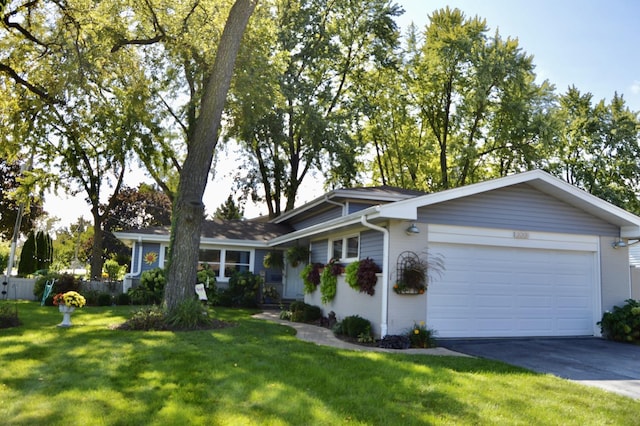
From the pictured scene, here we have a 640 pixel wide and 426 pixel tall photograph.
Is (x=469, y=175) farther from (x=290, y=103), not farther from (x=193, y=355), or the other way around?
(x=193, y=355)

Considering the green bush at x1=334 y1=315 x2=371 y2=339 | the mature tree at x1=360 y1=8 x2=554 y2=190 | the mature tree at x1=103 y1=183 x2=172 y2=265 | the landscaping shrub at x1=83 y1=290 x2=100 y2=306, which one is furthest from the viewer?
the mature tree at x1=103 y1=183 x2=172 y2=265

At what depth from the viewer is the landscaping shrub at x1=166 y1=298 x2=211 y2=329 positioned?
383 inches

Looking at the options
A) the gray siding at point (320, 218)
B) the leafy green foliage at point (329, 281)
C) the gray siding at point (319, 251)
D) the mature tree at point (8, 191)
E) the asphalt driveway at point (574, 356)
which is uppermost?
the mature tree at point (8, 191)

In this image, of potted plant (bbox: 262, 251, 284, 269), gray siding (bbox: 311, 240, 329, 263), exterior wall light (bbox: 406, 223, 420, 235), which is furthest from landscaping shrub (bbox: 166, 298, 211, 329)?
potted plant (bbox: 262, 251, 284, 269)

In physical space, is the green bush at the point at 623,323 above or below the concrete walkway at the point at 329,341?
above

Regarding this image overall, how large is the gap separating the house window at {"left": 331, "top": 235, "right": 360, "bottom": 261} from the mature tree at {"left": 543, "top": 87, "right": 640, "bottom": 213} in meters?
17.2

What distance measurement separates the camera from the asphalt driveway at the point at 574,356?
254 inches

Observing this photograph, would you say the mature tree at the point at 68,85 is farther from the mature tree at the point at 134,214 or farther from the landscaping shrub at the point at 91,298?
the mature tree at the point at 134,214

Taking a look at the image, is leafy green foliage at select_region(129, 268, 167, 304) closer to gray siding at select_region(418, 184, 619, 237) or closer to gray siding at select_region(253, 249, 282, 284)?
gray siding at select_region(253, 249, 282, 284)

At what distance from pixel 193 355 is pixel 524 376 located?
15.4 ft

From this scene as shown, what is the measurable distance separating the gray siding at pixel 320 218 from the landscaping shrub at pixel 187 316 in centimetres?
545

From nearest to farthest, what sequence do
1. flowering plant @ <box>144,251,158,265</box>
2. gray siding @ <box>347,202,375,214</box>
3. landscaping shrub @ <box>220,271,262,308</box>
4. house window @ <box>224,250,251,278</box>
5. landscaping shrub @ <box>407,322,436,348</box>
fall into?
1. landscaping shrub @ <box>407,322,436,348</box>
2. gray siding @ <box>347,202,375,214</box>
3. landscaping shrub @ <box>220,271,262,308</box>
4. flowering plant @ <box>144,251,158,265</box>
5. house window @ <box>224,250,251,278</box>

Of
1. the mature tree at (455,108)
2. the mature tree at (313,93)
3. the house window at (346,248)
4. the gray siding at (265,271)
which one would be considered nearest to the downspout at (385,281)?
the house window at (346,248)

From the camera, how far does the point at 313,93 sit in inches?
924
